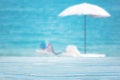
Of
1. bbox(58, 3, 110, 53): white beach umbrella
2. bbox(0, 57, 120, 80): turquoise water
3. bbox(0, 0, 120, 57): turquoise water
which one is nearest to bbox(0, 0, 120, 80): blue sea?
bbox(0, 0, 120, 57): turquoise water

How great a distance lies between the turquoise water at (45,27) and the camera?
8.42m

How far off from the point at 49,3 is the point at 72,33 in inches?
34.6

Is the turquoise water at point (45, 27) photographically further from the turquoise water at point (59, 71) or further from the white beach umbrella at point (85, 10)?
the turquoise water at point (59, 71)

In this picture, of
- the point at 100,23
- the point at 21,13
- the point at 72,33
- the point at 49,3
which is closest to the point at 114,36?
the point at 100,23

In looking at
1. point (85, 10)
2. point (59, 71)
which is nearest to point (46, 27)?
point (85, 10)

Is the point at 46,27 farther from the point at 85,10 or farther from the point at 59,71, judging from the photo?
the point at 59,71

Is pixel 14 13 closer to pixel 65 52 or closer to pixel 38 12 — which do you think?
pixel 38 12

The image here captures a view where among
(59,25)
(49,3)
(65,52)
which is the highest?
(49,3)

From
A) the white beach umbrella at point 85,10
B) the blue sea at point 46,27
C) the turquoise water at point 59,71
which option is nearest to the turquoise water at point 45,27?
the blue sea at point 46,27

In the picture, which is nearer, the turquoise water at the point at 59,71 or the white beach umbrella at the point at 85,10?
the turquoise water at the point at 59,71

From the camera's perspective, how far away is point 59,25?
8.47 m

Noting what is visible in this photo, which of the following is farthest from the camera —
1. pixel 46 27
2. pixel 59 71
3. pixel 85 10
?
pixel 46 27

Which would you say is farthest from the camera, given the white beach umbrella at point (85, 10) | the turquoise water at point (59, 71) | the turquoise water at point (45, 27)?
the turquoise water at point (45, 27)

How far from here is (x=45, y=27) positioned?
27.9ft
